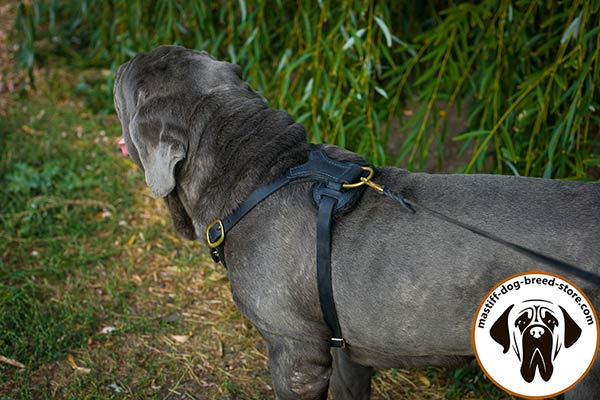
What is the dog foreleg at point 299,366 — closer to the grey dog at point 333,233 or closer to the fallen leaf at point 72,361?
the grey dog at point 333,233

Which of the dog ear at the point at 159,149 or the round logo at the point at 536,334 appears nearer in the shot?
the round logo at the point at 536,334

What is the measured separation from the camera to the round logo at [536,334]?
177cm

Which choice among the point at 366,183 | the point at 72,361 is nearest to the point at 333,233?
the point at 366,183

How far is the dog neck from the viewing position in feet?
7.16

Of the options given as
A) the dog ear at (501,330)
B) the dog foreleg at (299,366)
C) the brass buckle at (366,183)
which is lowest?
the dog foreleg at (299,366)

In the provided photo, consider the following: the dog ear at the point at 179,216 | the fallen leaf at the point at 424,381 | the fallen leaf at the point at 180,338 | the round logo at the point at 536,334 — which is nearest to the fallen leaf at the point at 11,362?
the fallen leaf at the point at 180,338

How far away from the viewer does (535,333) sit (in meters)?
1.86

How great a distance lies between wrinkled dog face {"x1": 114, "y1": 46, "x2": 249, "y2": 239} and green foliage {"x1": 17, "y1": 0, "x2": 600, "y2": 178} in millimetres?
968

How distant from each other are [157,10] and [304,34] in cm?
103

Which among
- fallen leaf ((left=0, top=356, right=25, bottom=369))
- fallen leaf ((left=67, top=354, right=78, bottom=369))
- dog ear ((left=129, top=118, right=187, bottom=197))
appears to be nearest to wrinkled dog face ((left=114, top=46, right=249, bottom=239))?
dog ear ((left=129, top=118, right=187, bottom=197))

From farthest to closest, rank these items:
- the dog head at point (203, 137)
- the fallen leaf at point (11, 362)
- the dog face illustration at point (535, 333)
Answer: the fallen leaf at point (11, 362), the dog head at point (203, 137), the dog face illustration at point (535, 333)

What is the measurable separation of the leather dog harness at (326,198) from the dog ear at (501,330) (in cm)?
27

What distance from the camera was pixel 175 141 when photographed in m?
2.22

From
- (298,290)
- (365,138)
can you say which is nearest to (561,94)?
(365,138)
